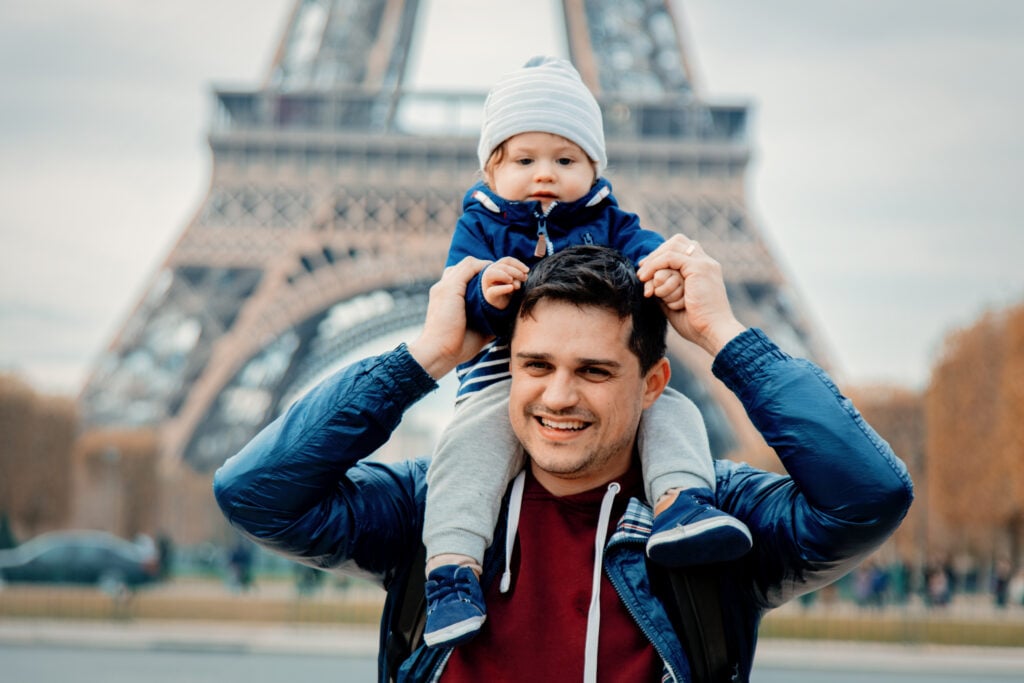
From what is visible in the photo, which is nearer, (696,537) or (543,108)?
(696,537)

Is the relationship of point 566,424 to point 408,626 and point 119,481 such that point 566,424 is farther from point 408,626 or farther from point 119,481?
point 119,481

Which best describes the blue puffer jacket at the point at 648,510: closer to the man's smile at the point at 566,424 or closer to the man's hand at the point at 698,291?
the man's hand at the point at 698,291

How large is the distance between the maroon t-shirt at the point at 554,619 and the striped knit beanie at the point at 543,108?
28.5 inches

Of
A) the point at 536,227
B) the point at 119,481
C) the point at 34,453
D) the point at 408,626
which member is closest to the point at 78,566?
the point at 34,453

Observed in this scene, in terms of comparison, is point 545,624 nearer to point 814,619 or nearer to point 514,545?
point 514,545

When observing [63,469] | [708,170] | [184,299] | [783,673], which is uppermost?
[708,170]

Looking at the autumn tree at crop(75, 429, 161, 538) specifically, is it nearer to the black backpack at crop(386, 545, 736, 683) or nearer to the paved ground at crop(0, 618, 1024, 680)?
the paved ground at crop(0, 618, 1024, 680)

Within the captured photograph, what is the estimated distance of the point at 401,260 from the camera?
2945 centimetres

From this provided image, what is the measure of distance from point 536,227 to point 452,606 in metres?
0.82

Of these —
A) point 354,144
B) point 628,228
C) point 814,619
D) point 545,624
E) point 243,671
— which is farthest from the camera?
point 354,144

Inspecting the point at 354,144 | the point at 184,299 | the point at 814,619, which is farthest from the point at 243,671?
the point at 354,144

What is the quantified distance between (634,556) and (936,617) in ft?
57.4

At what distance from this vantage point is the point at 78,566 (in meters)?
22.3

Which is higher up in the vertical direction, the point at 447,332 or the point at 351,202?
the point at 351,202
